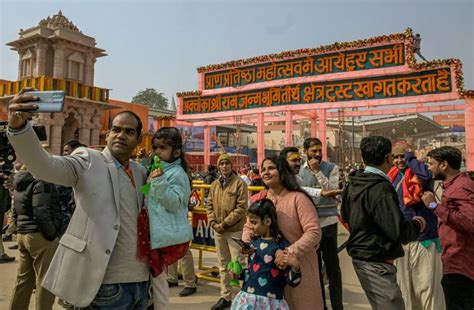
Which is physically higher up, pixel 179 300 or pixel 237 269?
pixel 237 269

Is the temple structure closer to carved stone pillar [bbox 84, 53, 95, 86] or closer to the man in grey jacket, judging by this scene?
carved stone pillar [bbox 84, 53, 95, 86]

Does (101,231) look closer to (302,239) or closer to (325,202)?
(302,239)

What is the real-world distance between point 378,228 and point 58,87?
1942cm

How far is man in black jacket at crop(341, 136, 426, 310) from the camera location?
248 centimetres

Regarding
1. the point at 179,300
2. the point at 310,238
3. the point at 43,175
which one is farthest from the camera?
the point at 179,300

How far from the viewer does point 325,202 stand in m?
4.06

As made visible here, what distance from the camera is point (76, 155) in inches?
75.4

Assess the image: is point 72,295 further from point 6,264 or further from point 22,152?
point 6,264

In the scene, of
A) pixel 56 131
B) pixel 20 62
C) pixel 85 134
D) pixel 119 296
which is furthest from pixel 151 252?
pixel 20 62

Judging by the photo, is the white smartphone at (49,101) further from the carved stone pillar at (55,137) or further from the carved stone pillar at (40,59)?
the carved stone pillar at (40,59)

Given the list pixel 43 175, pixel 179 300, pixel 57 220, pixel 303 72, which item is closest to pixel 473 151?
pixel 303 72

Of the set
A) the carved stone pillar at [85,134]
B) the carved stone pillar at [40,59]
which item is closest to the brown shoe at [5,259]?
the carved stone pillar at [85,134]

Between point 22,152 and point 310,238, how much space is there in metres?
1.88

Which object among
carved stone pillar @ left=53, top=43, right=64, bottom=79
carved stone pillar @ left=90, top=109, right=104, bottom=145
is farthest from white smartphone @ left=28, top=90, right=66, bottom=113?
carved stone pillar @ left=53, top=43, right=64, bottom=79
